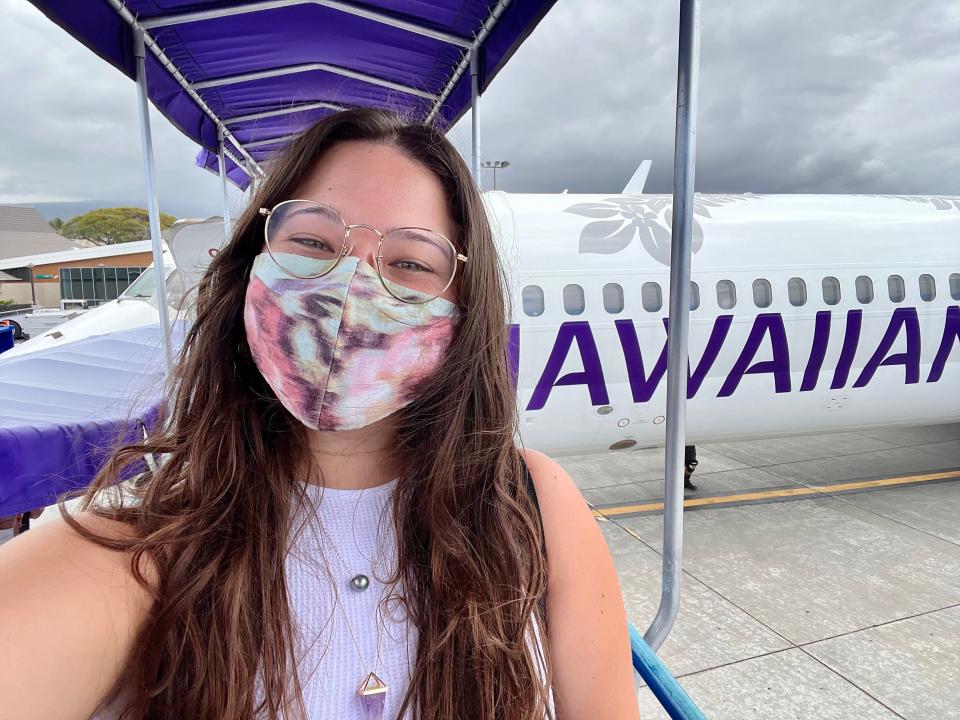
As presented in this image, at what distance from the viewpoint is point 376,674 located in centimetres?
103

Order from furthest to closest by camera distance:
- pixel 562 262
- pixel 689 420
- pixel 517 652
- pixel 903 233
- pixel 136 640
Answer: pixel 903 233 → pixel 689 420 → pixel 562 262 → pixel 517 652 → pixel 136 640

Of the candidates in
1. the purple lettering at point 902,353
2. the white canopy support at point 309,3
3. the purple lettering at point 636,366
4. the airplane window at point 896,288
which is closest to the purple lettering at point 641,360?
the purple lettering at point 636,366

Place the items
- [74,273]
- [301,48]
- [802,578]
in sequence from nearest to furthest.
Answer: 1. [301,48]
2. [802,578]
3. [74,273]

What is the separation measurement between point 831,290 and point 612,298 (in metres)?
2.35

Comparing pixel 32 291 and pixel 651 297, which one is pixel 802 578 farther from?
pixel 32 291

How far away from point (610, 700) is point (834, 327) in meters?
5.91

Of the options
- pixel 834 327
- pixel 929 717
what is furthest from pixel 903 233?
pixel 929 717

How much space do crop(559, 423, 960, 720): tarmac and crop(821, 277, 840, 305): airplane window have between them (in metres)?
2.18

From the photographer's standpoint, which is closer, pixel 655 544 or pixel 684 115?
pixel 684 115

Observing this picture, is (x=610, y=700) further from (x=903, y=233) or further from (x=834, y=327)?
(x=903, y=233)

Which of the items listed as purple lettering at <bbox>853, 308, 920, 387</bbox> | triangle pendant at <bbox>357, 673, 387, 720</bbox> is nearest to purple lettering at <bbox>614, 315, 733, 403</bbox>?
purple lettering at <bbox>853, 308, 920, 387</bbox>

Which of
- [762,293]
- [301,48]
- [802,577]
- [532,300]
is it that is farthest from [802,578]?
[301,48]

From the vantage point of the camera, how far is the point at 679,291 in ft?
6.30

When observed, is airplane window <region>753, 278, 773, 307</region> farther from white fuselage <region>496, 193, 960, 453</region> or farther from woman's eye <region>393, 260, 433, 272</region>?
woman's eye <region>393, 260, 433, 272</region>
